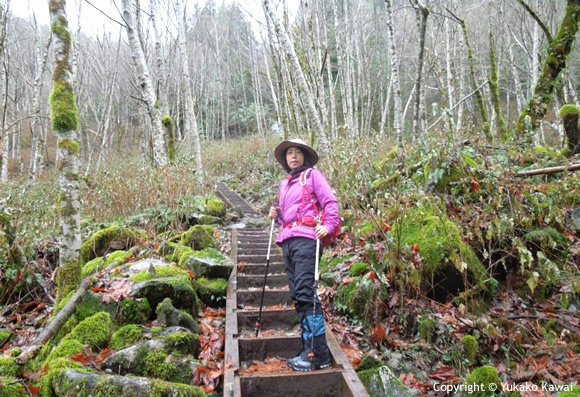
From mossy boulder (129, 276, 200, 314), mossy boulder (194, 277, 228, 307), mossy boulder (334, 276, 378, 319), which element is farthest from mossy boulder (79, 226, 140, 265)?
mossy boulder (334, 276, 378, 319)

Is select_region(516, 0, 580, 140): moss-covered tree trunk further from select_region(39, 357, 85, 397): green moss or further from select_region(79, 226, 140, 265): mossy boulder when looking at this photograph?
select_region(39, 357, 85, 397): green moss

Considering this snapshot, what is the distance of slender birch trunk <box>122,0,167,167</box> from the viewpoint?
31.7ft

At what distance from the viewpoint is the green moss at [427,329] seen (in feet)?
12.6

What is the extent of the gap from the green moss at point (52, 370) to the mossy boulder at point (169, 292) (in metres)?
1.20

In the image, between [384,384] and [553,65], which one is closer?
[384,384]

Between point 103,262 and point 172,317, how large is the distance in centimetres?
200

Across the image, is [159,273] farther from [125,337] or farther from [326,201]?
[326,201]

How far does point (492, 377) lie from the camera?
9.74 feet

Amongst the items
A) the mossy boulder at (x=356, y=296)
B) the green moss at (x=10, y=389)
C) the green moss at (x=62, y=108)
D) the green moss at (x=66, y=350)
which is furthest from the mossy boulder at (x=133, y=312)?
the mossy boulder at (x=356, y=296)

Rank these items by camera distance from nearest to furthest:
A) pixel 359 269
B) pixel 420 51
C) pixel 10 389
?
pixel 10 389
pixel 359 269
pixel 420 51

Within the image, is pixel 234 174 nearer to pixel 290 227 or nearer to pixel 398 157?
pixel 398 157

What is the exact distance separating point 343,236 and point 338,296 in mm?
1617

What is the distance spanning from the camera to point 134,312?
4.05 meters

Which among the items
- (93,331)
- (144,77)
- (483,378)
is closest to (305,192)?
(483,378)
